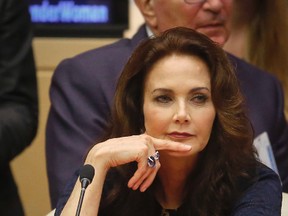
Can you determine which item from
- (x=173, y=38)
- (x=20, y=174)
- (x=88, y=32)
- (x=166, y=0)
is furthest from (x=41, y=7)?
(x=173, y=38)

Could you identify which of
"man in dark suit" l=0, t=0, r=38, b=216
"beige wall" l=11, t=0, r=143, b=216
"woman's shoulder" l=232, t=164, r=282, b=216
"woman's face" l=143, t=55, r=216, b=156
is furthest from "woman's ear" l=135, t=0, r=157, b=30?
"beige wall" l=11, t=0, r=143, b=216

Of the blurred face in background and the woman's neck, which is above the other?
the blurred face in background

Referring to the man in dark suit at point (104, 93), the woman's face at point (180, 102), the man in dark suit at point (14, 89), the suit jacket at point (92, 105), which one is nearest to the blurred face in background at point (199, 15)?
the man in dark suit at point (104, 93)

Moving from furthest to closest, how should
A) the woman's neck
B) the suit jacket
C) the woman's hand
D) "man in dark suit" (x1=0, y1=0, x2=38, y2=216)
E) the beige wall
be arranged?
the beige wall → the suit jacket → "man in dark suit" (x1=0, y1=0, x2=38, y2=216) → the woman's neck → the woman's hand

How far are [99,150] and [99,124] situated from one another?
0.51 m

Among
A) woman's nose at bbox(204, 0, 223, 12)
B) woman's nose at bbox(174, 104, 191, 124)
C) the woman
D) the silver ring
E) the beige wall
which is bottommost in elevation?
the beige wall

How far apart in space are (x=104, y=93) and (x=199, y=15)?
363 millimetres

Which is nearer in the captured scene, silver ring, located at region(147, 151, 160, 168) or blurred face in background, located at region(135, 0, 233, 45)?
silver ring, located at region(147, 151, 160, 168)

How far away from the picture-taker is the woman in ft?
10.5

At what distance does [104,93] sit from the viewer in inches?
103

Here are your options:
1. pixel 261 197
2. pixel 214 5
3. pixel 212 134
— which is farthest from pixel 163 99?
pixel 214 5

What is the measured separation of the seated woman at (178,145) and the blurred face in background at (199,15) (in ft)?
1.66

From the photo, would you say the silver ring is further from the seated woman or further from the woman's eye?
the woman's eye

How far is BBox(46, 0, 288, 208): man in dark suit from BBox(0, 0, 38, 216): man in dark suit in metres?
0.15
